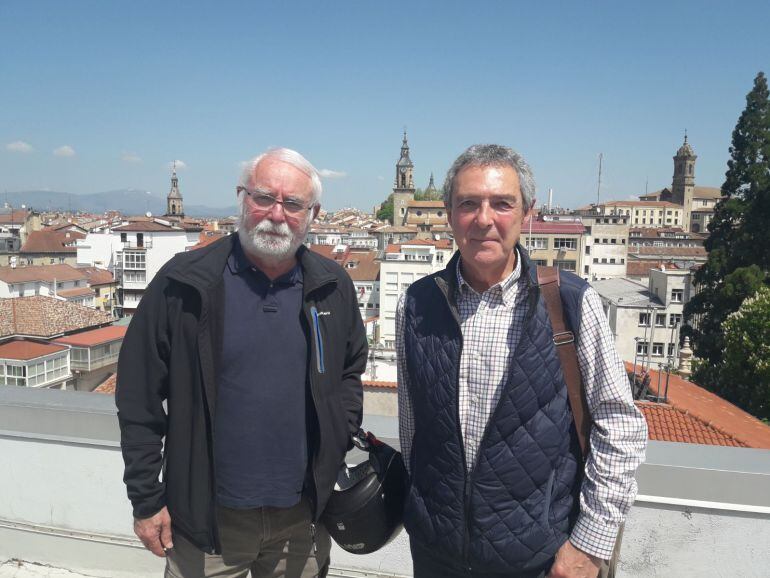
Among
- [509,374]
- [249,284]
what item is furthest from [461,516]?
[249,284]

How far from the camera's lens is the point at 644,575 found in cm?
225

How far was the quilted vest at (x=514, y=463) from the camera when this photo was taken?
157 centimetres

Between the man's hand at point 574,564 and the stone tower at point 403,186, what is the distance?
276 ft

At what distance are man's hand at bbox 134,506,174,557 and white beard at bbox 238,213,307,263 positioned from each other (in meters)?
0.85

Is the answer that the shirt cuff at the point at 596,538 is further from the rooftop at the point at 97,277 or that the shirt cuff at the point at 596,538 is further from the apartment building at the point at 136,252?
the rooftop at the point at 97,277

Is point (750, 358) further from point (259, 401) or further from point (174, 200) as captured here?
point (174, 200)

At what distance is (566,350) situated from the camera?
1552 mm

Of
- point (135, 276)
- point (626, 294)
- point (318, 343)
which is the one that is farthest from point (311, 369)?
point (135, 276)

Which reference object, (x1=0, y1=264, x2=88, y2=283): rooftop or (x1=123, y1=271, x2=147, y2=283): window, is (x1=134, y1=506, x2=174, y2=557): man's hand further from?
(x1=123, y1=271, x2=147, y2=283): window

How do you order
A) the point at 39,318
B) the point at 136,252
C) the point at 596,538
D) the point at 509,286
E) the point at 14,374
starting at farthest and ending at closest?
the point at 136,252 → the point at 39,318 → the point at 14,374 → the point at 509,286 → the point at 596,538

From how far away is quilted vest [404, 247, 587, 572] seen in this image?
1.57 meters

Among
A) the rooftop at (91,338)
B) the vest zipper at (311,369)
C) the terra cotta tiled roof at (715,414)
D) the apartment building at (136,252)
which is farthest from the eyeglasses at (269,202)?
the apartment building at (136,252)

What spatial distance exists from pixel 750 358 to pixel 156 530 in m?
14.4

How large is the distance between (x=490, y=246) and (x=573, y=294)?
0.25 meters
